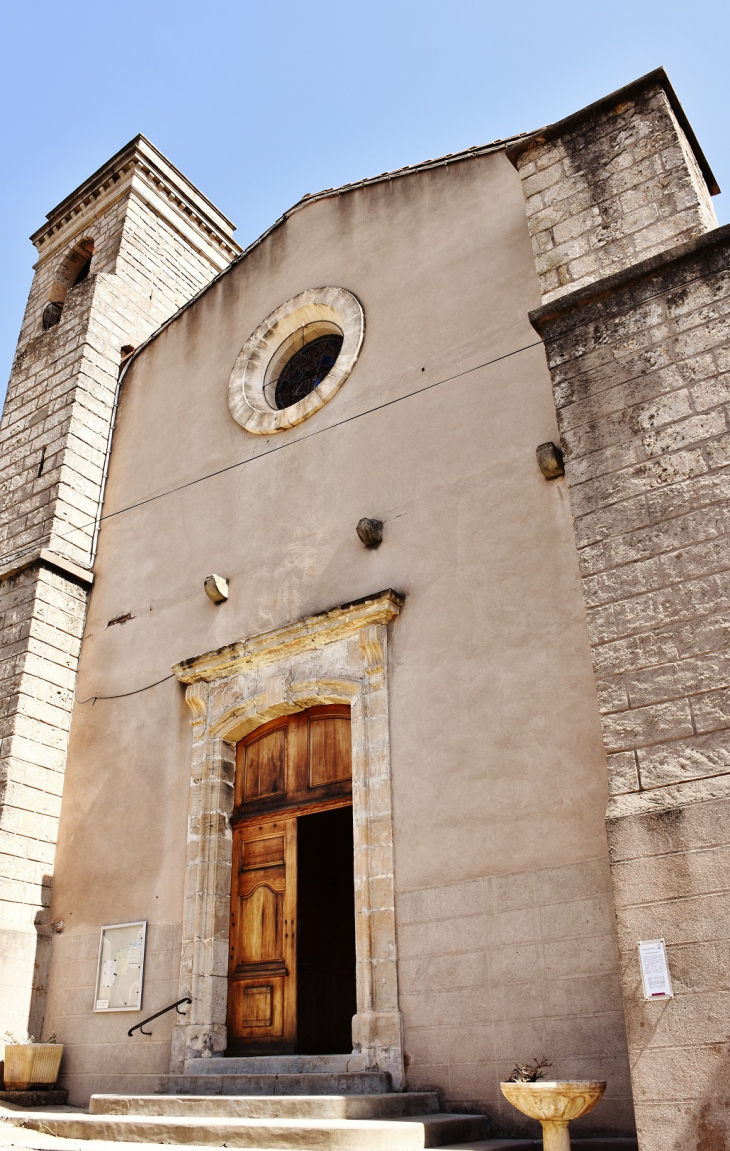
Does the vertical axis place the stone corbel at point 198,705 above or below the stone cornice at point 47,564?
below

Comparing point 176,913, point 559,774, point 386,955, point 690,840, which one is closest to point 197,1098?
point 386,955

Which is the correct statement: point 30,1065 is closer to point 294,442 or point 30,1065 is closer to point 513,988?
point 513,988

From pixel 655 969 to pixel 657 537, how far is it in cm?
195

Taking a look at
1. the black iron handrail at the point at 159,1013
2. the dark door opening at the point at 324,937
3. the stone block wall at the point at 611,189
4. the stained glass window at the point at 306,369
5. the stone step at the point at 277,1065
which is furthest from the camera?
the stained glass window at the point at 306,369

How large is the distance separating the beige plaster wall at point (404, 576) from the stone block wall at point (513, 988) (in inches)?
0.8

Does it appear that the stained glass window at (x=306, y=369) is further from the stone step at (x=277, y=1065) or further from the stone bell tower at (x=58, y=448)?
the stone step at (x=277, y=1065)

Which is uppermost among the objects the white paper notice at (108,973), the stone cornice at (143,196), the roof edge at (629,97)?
the stone cornice at (143,196)

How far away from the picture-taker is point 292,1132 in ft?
14.5

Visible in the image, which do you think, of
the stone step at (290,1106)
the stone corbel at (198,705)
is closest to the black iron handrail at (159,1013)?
the stone step at (290,1106)

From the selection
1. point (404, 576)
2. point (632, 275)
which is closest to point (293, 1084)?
point (404, 576)

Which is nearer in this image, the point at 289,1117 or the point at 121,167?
the point at 289,1117

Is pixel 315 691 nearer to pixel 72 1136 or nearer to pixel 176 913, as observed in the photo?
pixel 176 913

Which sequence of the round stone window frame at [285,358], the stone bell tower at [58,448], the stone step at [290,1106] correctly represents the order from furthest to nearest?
the round stone window frame at [285,358] → the stone bell tower at [58,448] → the stone step at [290,1106]

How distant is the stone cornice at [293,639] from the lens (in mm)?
6773
